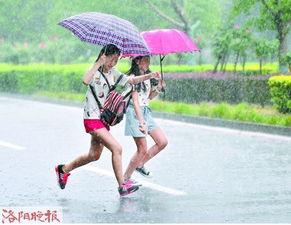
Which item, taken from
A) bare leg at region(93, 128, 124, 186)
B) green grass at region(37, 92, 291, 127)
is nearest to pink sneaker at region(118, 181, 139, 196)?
bare leg at region(93, 128, 124, 186)

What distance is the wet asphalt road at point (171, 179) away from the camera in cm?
816

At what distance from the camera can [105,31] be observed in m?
8.69

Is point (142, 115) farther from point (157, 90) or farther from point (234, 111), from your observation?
point (234, 111)

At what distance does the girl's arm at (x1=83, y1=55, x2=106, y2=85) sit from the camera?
848cm

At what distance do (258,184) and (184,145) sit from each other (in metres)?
4.38

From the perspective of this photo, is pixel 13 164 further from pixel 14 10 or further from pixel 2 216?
pixel 14 10

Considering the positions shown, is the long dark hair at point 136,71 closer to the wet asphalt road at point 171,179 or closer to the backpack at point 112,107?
the backpack at point 112,107

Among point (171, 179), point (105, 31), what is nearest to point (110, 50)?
point (105, 31)

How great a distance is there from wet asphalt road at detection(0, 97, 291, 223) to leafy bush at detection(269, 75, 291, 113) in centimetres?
177

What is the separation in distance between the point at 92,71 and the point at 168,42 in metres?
1.88

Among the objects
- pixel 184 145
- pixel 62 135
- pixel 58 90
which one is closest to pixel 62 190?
pixel 184 145

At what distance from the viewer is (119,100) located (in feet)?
28.2

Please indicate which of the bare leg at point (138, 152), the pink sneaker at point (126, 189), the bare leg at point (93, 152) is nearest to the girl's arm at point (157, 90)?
the bare leg at point (138, 152)

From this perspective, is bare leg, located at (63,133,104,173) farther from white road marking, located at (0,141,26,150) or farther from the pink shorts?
white road marking, located at (0,141,26,150)
